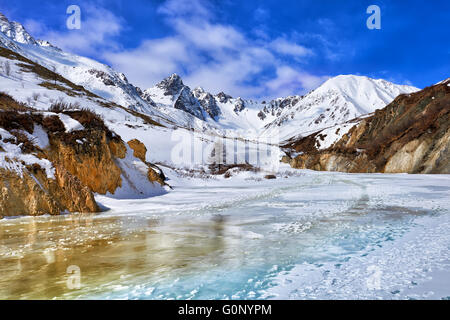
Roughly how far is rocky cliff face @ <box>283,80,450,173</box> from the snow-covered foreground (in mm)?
A: 26331

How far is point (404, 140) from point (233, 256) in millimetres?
37503

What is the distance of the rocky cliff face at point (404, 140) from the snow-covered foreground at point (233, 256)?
26.3 m

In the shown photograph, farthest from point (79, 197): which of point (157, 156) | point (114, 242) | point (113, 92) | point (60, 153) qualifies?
point (113, 92)

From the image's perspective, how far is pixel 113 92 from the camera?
127750 mm

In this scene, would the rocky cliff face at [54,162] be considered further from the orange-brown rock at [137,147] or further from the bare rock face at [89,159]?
the orange-brown rock at [137,147]

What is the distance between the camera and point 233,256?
4.73 metres

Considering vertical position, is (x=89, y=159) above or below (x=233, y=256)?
above
